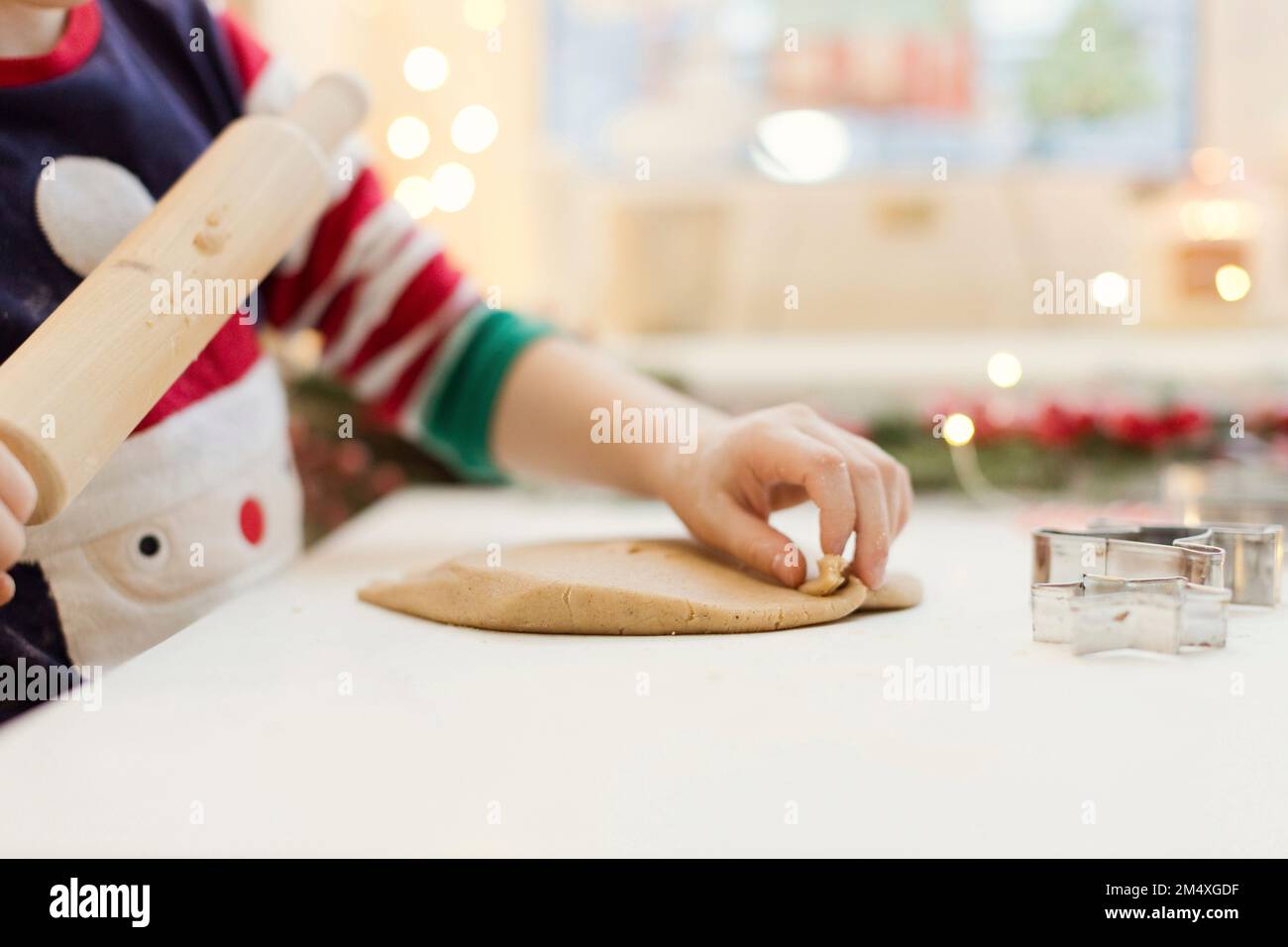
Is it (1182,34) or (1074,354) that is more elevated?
(1182,34)

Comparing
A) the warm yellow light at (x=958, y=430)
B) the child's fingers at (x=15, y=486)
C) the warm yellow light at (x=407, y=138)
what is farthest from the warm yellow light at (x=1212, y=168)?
the child's fingers at (x=15, y=486)

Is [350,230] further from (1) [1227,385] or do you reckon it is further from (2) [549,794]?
(1) [1227,385]

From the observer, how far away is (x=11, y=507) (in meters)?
0.42

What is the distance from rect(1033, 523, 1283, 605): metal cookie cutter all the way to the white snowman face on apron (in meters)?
0.42

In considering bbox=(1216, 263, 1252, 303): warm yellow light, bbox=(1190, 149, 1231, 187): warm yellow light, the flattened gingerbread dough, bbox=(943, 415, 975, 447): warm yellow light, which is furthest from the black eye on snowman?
bbox=(1190, 149, 1231, 187): warm yellow light

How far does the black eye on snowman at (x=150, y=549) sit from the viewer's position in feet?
1.96

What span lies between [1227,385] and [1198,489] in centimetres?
63

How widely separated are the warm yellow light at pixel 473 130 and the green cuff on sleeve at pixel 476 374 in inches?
94.3

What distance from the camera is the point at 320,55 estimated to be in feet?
8.00

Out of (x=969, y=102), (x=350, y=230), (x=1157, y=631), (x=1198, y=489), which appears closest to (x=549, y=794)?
(x=1157, y=631)

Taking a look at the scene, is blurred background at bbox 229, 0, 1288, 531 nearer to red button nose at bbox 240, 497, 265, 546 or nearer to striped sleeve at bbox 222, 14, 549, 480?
striped sleeve at bbox 222, 14, 549, 480

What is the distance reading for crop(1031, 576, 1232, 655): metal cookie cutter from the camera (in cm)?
48

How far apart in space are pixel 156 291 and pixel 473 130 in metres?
2.72

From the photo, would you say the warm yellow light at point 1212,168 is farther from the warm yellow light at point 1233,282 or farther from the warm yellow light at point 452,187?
the warm yellow light at point 452,187
